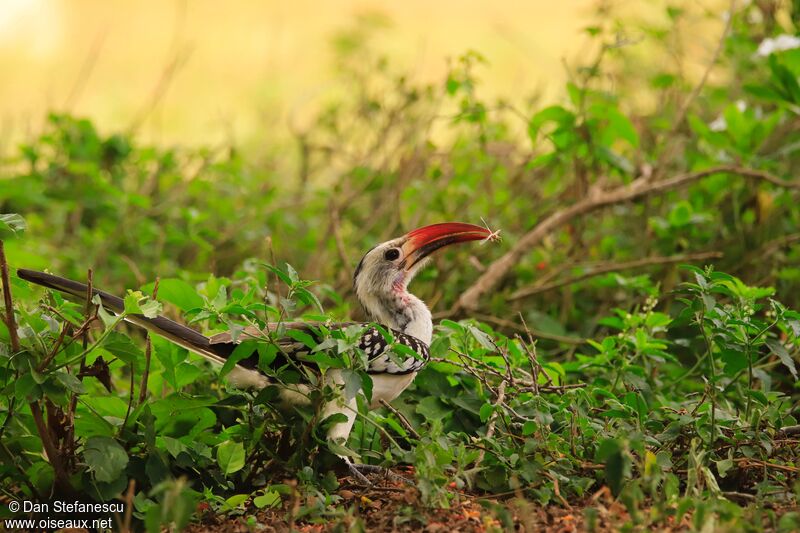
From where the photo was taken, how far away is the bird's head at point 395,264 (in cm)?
320

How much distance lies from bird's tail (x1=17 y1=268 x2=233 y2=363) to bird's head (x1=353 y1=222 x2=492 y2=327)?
0.64 meters

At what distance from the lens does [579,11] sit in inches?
202

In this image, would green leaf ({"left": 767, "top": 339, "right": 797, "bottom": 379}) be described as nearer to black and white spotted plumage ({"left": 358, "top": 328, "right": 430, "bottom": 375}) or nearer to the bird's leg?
black and white spotted plumage ({"left": 358, "top": 328, "right": 430, "bottom": 375})

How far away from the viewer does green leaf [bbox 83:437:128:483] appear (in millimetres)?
2400

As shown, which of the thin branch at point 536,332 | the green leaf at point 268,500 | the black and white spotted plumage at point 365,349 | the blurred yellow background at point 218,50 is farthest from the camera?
the blurred yellow background at point 218,50

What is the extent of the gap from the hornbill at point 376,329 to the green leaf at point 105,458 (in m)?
0.33

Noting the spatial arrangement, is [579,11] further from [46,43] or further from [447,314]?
[46,43]

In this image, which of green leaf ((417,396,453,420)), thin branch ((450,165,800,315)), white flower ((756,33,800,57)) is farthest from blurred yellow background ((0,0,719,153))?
green leaf ((417,396,453,420))

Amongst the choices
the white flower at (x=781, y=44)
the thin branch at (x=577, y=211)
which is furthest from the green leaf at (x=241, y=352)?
the white flower at (x=781, y=44)

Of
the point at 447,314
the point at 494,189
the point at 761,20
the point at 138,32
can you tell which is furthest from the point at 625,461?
the point at 138,32

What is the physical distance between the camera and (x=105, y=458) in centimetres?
242

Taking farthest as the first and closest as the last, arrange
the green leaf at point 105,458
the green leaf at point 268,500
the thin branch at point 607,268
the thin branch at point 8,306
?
1. the thin branch at point 607,268
2. the green leaf at point 268,500
3. the green leaf at point 105,458
4. the thin branch at point 8,306

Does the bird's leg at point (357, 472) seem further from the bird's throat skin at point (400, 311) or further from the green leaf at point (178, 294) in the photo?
the green leaf at point (178, 294)

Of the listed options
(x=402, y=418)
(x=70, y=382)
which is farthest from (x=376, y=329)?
(x=70, y=382)
